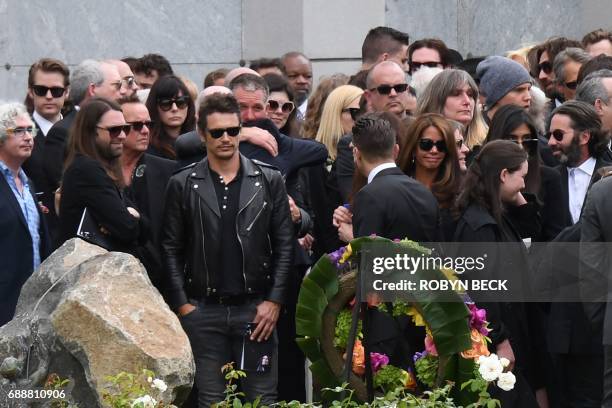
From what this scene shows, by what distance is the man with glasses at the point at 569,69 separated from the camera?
414 inches

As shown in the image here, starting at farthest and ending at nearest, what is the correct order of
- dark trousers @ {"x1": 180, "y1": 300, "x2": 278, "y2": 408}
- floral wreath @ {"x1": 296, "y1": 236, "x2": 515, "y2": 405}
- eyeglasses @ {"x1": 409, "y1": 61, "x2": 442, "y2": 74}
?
eyeglasses @ {"x1": 409, "y1": 61, "x2": 442, "y2": 74} → dark trousers @ {"x1": 180, "y1": 300, "x2": 278, "y2": 408} → floral wreath @ {"x1": 296, "y1": 236, "x2": 515, "y2": 405}

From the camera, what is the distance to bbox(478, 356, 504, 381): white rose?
6332 millimetres

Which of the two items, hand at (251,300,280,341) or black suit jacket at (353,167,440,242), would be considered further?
hand at (251,300,280,341)

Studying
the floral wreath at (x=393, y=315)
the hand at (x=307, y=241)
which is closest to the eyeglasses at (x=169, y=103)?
the hand at (x=307, y=241)

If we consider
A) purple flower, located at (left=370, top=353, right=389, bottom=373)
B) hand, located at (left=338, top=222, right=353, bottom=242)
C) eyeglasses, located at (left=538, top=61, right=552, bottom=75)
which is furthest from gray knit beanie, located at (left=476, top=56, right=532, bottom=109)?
purple flower, located at (left=370, top=353, right=389, bottom=373)

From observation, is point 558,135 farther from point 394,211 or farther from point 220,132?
point 220,132

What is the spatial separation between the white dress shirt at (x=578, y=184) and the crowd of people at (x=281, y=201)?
0.01 metres

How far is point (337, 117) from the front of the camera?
9672 mm

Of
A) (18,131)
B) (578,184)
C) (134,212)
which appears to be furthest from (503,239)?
(18,131)

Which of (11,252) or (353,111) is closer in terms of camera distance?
(11,252)

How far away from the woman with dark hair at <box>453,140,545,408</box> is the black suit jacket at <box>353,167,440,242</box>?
19 cm

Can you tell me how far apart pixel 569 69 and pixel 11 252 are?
4.31 meters

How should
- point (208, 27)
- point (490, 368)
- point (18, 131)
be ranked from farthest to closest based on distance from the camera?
1. point (208, 27)
2. point (18, 131)
3. point (490, 368)

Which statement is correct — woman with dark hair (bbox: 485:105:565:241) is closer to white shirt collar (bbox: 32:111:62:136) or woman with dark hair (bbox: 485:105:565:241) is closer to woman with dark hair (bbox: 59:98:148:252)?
woman with dark hair (bbox: 59:98:148:252)
